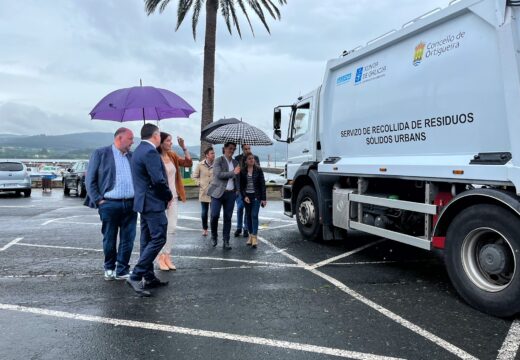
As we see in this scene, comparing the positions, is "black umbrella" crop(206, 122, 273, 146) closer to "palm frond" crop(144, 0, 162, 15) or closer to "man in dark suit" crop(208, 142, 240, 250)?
"man in dark suit" crop(208, 142, 240, 250)

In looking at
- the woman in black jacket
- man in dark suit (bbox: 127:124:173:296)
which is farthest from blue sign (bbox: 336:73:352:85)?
man in dark suit (bbox: 127:124:173:296)

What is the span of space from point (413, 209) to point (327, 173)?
7.22 feet

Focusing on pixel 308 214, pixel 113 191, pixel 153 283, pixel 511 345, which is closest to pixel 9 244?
pixel 113 191

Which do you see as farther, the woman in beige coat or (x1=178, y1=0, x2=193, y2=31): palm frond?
(x1=178, y1=0, x2=193, y2=31): palm frond

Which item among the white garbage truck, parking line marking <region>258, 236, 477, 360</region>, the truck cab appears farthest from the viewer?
the truck cab

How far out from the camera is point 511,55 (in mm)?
4199

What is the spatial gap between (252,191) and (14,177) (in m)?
14.9

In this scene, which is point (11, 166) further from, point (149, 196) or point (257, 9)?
point (149, 196)

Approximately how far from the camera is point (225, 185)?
734 cm

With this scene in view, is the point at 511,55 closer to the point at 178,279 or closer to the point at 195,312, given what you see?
the point at 195,312

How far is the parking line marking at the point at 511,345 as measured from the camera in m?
3.39

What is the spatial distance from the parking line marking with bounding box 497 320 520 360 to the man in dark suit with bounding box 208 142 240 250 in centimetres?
438

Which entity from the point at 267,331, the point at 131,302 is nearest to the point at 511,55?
the point at 267,331

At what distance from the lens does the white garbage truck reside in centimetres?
425
